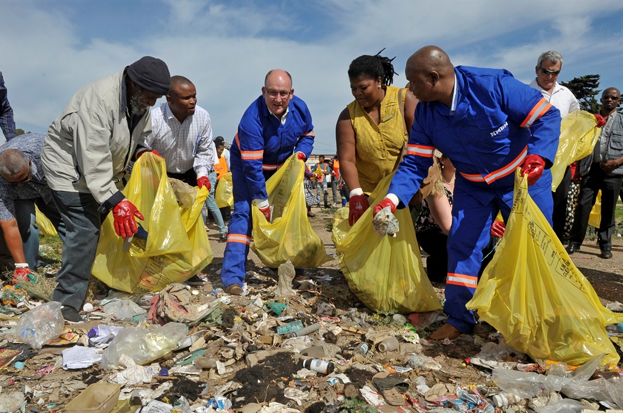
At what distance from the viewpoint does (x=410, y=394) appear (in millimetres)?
2225

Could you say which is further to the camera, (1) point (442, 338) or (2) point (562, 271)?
(1) point (442, 338)

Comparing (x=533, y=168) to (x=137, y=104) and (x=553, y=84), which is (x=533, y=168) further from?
(x=137, y=104)

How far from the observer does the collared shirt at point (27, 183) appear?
3.89 meters

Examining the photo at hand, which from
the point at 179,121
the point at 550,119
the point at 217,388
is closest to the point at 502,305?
the point at 550,119

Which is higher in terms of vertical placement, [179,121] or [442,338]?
[179,121]

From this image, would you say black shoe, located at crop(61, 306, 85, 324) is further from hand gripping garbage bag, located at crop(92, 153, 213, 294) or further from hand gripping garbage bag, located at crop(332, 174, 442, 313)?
hand gripping garbage bag, located at crop(332, 174, 442, 313)

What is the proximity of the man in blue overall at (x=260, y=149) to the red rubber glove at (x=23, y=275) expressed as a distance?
1650mm

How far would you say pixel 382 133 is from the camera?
3469mm

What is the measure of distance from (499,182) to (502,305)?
2.61 ft

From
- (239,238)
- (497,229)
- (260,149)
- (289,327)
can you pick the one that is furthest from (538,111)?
(239,238)

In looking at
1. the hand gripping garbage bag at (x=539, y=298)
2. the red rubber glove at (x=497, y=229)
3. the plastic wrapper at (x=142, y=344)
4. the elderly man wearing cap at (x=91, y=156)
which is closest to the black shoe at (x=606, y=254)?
the red rubber glove at (x=497, y=229)

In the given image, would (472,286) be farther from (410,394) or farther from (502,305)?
(410,394)

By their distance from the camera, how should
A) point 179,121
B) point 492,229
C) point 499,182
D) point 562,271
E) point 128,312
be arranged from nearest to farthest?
point 562,271
point 499,182
point 492,229
point 128,312
point 179,121

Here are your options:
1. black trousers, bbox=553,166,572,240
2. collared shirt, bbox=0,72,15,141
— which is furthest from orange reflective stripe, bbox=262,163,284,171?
collared shirt, bbox=0,72,15,141
